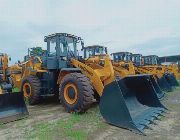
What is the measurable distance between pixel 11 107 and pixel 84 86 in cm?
199

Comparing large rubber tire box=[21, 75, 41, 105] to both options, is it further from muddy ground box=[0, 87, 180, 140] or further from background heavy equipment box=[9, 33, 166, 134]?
muddy ground box=[0, 87, 180, 140]

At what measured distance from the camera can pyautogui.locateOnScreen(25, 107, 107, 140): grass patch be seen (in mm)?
5500

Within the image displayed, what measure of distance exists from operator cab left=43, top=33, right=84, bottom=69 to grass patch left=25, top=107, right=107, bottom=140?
101 inches

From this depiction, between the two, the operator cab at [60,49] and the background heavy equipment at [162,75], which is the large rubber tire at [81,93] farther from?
the background heavy equipment at [162,75]

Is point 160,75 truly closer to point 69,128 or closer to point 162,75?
point 162,75

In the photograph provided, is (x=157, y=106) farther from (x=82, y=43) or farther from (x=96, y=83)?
(x=82, y=43)

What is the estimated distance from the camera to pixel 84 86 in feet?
24.4

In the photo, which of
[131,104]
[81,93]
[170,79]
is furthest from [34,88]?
[170,79]

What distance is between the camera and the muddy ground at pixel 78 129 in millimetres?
5449

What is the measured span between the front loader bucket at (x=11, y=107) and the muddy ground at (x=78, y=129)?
0.82 feet

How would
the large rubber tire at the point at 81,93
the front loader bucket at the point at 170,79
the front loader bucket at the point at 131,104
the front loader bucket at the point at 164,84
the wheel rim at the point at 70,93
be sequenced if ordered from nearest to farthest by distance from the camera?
the front loader bucket at the point at 131,104 → the large rubber tire at the point at 81,93 → the wheel rim at the point at 70,93 → the front loader bucket at the point at 164,84 → the front loader bucket at the point at 170,79

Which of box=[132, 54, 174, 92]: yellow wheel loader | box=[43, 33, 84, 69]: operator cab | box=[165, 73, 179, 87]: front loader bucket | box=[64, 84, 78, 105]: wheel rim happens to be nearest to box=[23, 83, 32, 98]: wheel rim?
box=[43, 33, 84, 69]: operator cab

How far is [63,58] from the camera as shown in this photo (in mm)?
9391

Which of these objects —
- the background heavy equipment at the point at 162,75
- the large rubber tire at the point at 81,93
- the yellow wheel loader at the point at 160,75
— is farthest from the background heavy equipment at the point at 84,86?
the background heavy equipment at the point at 162,75
